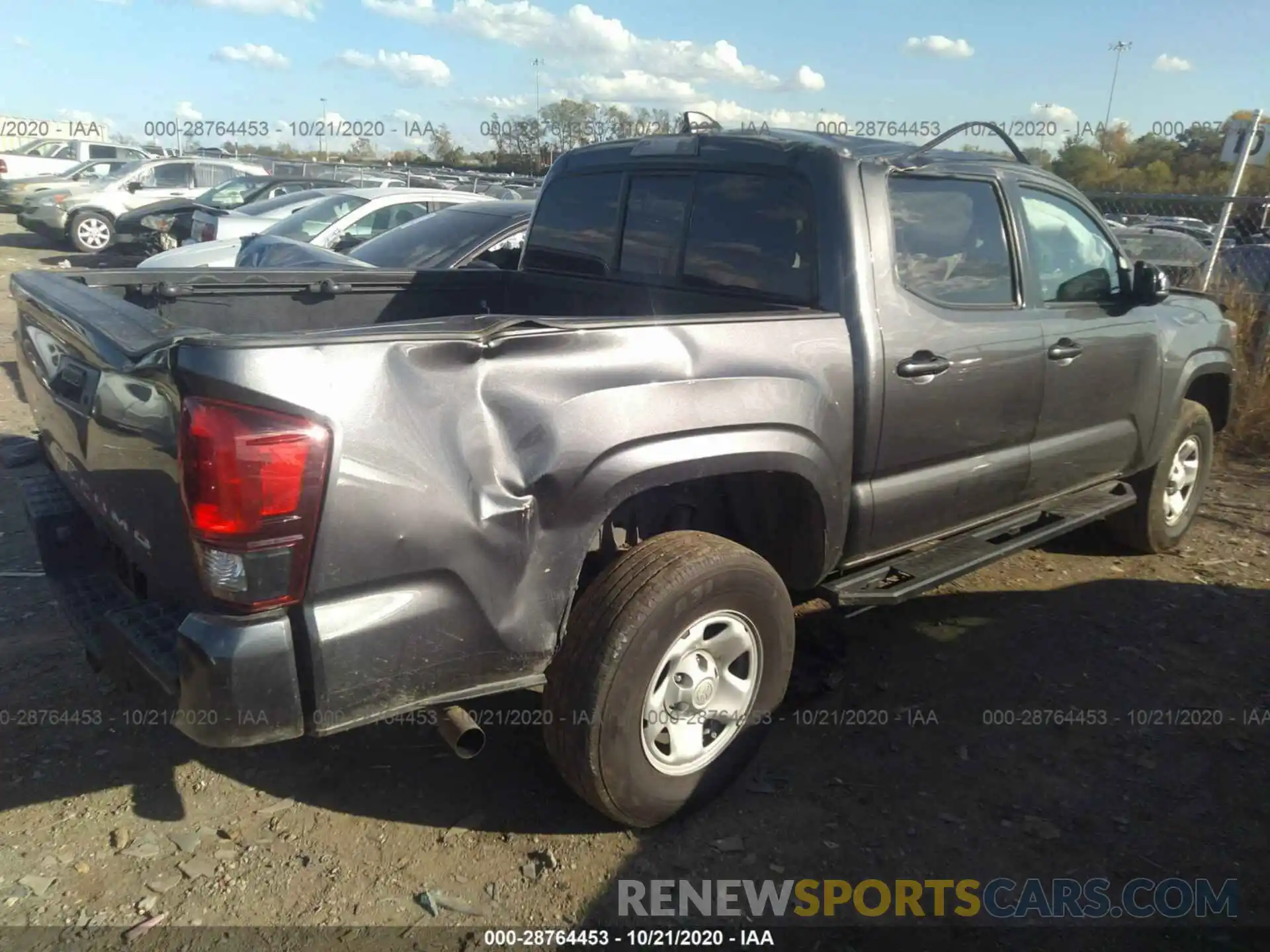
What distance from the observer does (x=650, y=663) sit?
8.90ft

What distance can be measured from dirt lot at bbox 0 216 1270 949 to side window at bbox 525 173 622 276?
1.84 meters

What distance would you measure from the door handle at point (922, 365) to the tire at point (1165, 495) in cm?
224

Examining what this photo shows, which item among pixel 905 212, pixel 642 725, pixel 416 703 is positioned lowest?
pixel 642 725

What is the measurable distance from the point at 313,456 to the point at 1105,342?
11.3 feet

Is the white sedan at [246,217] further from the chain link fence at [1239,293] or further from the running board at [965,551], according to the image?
the running board at [965,551]

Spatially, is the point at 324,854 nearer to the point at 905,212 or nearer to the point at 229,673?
the point at 229,673

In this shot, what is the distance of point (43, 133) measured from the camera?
36969 mm

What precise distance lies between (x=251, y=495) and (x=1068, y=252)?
3.58m

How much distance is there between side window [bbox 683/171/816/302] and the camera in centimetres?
329

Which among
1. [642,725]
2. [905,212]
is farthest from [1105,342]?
[642,725]

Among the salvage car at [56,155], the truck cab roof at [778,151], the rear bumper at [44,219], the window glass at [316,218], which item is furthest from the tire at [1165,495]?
the salvage car at [56,155]

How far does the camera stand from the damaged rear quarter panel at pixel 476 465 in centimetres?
220

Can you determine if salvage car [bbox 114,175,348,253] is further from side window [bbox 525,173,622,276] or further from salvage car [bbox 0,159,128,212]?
side window [bbox 525,173,622,276]

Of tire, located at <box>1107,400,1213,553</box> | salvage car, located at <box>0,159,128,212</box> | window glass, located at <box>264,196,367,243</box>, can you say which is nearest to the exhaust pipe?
tire, located at <box>1107,400,1213,553</box>
